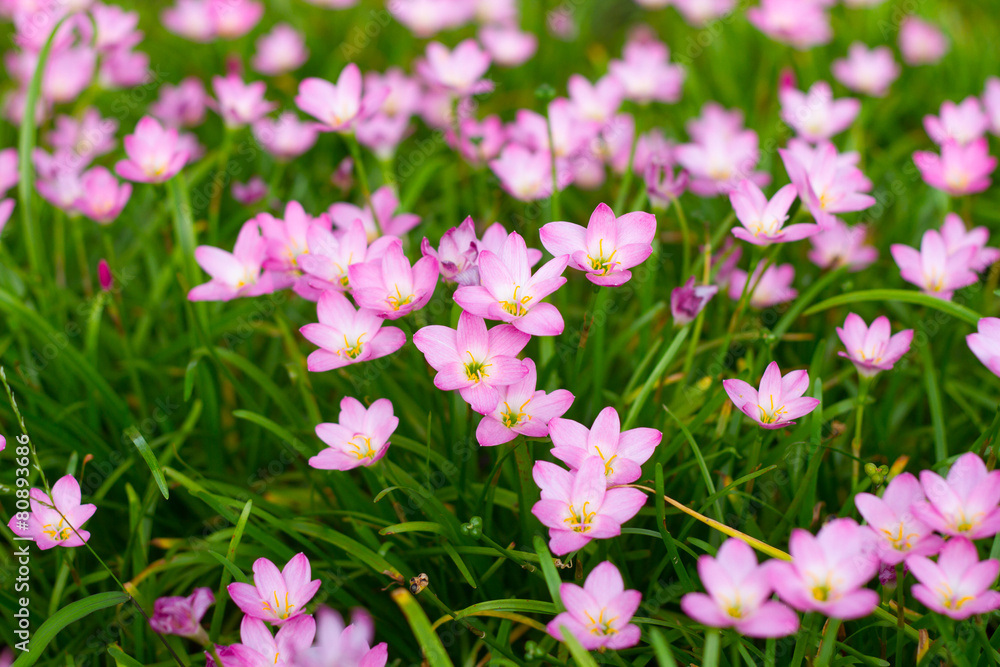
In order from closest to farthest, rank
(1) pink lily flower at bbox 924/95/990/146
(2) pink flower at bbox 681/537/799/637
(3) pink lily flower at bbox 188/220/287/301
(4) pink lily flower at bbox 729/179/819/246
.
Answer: (2) pink flower at bbox 681/537/799/637 < (4) pink lily flower at bbox 729/179/819/246 < (3) pink lily flower at bbox 188/220/287/301 < (1) pink lily flower at bbox 924/95/990/146

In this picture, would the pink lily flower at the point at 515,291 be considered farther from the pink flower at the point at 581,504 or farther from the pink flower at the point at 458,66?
the pink flower at the point at 458,66

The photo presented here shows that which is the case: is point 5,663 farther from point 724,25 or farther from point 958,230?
point 724,25

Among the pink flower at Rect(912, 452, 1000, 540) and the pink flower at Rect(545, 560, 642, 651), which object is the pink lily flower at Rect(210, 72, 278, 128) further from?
the pink flower at Rect(912, 452, 1000, 540)

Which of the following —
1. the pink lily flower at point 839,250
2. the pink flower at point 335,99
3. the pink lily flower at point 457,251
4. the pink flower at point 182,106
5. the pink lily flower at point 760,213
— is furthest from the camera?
the pink flower at point 182,106

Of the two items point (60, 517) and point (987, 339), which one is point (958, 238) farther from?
point (60, 517)

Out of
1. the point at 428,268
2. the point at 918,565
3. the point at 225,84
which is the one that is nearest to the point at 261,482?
the point at 428,268

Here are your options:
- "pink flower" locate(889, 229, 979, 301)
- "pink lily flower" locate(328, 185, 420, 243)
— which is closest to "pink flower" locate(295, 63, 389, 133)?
"pink lily flower" locate(328, 185, 420, 243)

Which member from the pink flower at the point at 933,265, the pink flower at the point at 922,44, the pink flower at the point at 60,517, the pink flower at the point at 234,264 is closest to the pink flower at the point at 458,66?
the pink flower at the point at 234,264
